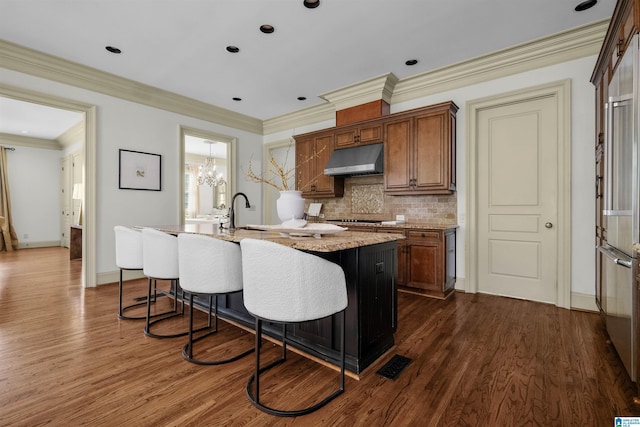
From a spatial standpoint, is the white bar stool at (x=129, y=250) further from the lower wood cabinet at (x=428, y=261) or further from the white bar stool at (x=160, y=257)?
the lower wood cabinet at (x=428, y=261)

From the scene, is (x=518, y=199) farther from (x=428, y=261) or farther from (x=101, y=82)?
(x=101, y=82)

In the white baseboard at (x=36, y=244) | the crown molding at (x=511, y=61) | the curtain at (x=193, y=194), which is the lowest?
the white baseboard at (x=36, y=244)

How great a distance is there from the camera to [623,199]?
6.16ft

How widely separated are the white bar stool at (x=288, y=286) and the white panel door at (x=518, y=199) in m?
2.89

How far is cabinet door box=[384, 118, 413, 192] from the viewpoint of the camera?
4125mm

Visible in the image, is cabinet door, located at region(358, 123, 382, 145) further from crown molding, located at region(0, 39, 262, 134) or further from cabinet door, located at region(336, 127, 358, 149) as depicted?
crown molding, located at region(0, 39, 262, 134)

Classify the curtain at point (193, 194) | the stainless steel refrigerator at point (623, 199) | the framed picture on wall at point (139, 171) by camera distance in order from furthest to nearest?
1. the curtain at point (193, 194)
2. the framed picture on wall at point (139, 171)
3. the stainless steel refrigerator at point (623, 199)

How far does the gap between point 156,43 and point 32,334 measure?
121 inches

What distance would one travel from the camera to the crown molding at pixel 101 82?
11.6 ft

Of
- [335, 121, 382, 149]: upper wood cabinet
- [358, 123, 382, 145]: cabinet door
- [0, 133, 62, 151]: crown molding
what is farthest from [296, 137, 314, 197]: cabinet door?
[0, 133, 62, 151]: crown molding

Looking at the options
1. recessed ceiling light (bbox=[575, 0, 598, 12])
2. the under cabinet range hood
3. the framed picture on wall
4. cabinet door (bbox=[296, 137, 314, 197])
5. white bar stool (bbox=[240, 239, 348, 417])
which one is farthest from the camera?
cabinet door (bbox=[296, 137, 314, 197])

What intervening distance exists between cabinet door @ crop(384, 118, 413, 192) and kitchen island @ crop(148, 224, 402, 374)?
214 cm

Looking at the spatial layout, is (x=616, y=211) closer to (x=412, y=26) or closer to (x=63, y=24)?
(x=412, y=26)

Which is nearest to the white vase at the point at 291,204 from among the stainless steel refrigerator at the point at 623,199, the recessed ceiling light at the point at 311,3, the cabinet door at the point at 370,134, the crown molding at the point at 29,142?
the recessed ceiling light at the point at 311,3
